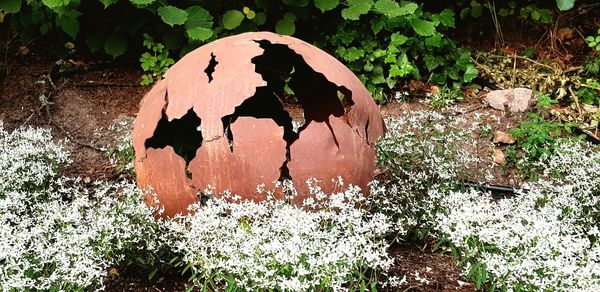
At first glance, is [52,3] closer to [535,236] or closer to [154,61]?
[154,61]

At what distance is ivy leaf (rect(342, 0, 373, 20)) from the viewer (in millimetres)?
5328

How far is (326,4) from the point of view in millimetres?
5379

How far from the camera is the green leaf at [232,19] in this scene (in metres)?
5.49

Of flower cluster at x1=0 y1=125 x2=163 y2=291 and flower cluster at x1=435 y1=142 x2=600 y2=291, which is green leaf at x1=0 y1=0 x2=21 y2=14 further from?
flower cluster at x1=435 y1=142 x2=600 y2=291

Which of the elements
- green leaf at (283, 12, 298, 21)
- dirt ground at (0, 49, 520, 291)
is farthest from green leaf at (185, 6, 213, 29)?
dirt ground at (0, 49, 520, 291)


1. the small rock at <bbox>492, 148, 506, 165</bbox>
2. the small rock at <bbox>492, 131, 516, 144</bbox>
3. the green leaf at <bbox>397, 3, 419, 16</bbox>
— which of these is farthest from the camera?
the green leaf at <bbox>397, 3, 419, 16</bbox>

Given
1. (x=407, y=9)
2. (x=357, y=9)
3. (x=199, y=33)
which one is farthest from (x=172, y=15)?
(x=407, y=9)

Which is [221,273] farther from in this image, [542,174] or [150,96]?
[542,174]

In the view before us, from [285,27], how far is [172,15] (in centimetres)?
95

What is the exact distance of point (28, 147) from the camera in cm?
435

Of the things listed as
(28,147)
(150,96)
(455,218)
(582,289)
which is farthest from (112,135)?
(582,289)

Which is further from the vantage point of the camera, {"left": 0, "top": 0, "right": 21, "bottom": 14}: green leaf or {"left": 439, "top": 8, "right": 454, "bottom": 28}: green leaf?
{"left": 439, "top": 8, "right": 454, "bottom": 28}: green leaf

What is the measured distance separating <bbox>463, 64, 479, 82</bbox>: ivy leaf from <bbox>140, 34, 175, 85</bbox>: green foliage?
2497mm

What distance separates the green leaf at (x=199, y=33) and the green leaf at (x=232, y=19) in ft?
1.16
